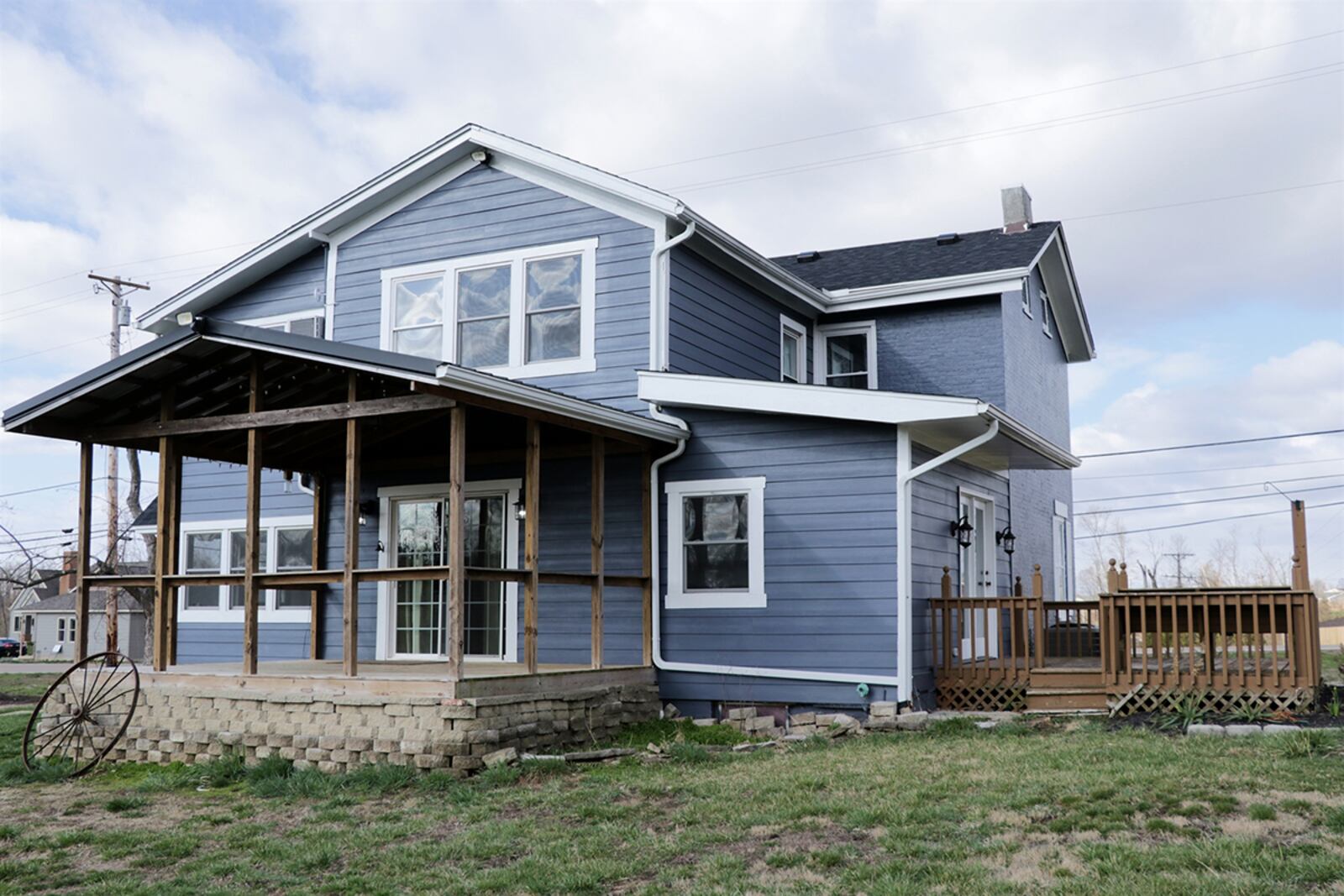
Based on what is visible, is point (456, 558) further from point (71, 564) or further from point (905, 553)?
point (71, 564)

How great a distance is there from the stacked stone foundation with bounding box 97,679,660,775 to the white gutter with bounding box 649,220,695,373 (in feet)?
10.4

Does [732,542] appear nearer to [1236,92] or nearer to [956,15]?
[956,15]

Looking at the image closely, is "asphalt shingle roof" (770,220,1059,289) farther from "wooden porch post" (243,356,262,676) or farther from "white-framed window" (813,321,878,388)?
"wooden porch post" (243,356,262,676)

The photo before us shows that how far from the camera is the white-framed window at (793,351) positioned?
1474cm

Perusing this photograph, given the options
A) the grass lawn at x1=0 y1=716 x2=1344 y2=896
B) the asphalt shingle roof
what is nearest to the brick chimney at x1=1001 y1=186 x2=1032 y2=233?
the asphalt shingle roof

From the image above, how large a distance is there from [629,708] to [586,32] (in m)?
10.9

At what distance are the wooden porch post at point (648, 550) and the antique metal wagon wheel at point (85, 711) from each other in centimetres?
470

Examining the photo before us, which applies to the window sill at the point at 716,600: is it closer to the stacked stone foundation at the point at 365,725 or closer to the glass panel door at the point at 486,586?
the stacked stone foundation at the point at 365,725

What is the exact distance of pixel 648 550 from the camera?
12.0 m

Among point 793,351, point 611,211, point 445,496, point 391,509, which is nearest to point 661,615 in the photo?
point 445,496

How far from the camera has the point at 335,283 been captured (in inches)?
562

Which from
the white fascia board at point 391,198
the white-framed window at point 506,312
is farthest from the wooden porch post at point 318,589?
the white fascia board at point 391,198

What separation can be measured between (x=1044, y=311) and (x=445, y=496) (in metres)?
9.85

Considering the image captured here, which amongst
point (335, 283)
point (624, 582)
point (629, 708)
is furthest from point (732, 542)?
point (335, 283)
